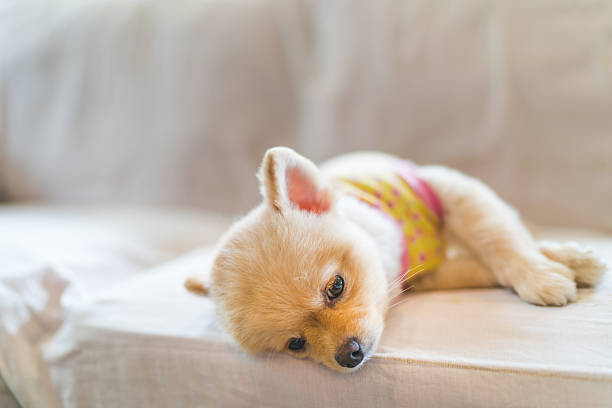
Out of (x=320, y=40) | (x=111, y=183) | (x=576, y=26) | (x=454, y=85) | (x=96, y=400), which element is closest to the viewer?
(x=96, y=400)

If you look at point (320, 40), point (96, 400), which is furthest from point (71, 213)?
point (320, 40)

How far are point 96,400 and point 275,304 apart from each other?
0.61m

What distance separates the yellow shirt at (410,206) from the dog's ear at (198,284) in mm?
466

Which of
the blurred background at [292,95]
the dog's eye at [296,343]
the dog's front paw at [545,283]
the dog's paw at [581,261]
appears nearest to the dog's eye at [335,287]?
the dog's eye at [296,343]

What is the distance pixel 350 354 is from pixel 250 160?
4.50 ft

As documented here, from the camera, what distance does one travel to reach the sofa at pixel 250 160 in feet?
3.00

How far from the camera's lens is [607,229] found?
1568mm

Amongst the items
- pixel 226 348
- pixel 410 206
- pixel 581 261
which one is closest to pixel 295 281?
pixel 226 348

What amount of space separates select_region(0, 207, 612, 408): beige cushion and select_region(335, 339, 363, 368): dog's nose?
3 centimetres

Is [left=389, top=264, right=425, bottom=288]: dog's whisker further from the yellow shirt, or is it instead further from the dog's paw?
the dog's paw

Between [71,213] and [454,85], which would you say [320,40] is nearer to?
[454,85]

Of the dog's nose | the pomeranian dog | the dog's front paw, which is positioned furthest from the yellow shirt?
the dog's nose

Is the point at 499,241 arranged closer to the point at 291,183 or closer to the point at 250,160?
the point at 291,183

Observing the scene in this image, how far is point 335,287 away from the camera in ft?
3.35
